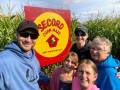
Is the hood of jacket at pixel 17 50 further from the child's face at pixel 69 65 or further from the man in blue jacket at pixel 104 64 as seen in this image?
the man in blue jacket at pixel 104 64

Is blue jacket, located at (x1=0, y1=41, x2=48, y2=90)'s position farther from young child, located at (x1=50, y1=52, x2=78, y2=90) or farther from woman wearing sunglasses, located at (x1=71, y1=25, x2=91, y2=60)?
woman wearing sunglasses, located at (x1=71, y1=25, x2=91, y2=60)

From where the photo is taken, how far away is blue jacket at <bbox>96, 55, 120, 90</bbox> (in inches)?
201

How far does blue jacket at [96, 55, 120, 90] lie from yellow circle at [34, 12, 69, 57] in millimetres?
1626

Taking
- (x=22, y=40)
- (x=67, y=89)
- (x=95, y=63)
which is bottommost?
(x=67, y=89)

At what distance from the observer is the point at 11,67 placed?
4465 mm

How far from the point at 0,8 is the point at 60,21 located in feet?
3.77

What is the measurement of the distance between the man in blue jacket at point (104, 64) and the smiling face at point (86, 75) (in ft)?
0.98

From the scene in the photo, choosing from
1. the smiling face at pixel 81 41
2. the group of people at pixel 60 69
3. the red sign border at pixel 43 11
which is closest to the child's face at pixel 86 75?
the group of people at pixel 60 69

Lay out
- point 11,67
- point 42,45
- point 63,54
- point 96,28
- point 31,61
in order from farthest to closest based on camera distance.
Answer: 1. point 96,28
2. point 63,54
3. point 42,45
4. point 31,61
5. point 11,67

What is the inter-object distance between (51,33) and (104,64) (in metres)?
1.93

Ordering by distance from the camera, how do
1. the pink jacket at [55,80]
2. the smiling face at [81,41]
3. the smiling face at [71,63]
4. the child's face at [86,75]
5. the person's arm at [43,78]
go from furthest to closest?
the smiling face at [81,41] → the person's arm at [43,78] → the pink jacket at [55,80] → the smiling face at [71,63] → the child's face at [86,75]

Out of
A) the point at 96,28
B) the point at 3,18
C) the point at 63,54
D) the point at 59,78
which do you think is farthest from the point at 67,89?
the point at 96,28

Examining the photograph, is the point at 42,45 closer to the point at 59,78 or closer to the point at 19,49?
the point at 59,78

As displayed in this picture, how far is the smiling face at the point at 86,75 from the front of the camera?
15.7 ft
